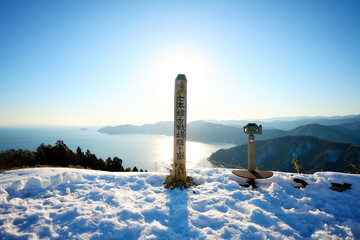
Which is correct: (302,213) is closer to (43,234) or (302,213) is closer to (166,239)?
(166,239)

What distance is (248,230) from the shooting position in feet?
7.63

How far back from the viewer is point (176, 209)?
115 inches

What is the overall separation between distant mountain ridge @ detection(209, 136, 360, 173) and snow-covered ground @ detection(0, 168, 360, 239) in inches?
2484

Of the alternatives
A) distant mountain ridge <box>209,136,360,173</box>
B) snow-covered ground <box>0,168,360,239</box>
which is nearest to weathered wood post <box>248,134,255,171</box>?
snow-covered ground <box>0,168,360,239</box>

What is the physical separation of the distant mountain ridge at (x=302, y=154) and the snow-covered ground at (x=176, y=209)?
6310 cm

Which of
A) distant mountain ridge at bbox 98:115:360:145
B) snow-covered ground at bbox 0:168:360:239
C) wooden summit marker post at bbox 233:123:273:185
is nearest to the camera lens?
snow-covered ground at bbox 0:168:360:239

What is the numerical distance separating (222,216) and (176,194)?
125 centimetres

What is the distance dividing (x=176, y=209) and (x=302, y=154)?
9554 cm

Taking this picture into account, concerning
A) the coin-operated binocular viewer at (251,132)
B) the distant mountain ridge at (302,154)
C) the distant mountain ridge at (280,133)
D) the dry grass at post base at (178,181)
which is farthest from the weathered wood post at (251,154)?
the distant mountain ridge at (280,133)

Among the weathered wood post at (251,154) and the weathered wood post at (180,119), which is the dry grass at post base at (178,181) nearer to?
the weathered wood post at (180,119)

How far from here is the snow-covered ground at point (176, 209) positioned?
229cm

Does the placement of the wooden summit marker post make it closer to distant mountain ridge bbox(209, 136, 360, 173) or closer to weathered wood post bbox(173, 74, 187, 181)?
weathered wood post bbox(173, 74, 187, 181)

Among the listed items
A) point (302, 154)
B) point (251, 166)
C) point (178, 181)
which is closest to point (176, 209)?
point (178, 181)

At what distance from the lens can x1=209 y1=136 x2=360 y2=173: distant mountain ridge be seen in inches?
2478
